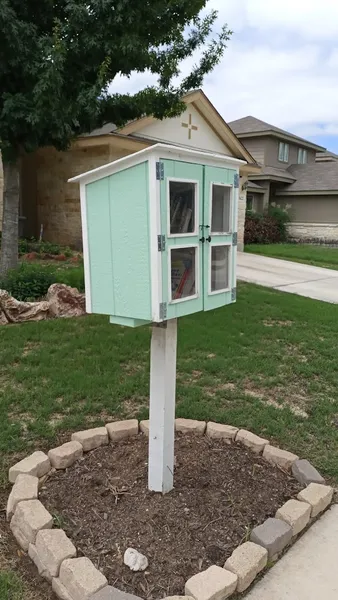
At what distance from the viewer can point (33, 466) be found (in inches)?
100

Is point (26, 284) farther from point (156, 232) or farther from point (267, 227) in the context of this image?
point (267, 227)

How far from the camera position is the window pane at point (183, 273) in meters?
2.00

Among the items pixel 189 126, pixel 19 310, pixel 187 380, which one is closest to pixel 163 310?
pixel 187 380

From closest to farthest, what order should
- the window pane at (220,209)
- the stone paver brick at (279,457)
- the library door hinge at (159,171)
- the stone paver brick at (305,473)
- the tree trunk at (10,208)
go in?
the library door hinge at (159,171)
the window pane at (220,209)
the stone paver brick at (305,473)
the stone paver brick at (279,457)
the tree trunk at (10,208)

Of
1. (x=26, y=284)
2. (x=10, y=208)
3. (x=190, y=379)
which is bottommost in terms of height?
(x=190, y=379)

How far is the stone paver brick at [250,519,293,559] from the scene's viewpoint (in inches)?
83.3

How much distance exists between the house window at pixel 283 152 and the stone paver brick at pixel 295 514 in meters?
22.7

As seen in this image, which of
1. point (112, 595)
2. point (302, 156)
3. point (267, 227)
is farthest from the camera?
point (302, 156)

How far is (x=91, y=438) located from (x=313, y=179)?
2142 centimetres

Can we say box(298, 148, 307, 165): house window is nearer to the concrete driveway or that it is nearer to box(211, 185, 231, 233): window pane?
the concrete driveway

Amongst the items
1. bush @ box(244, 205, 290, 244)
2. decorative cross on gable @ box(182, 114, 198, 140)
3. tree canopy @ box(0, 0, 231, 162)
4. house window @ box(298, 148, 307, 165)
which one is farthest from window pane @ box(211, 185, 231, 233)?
house window @ box(298, 148, 307, 165)

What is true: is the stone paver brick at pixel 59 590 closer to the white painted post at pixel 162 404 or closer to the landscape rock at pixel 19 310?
the white painted post at pixel 162 404

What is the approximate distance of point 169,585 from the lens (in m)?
1.90

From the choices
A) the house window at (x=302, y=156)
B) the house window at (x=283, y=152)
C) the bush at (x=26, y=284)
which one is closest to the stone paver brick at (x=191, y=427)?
the bush at (x=26, y=284)
